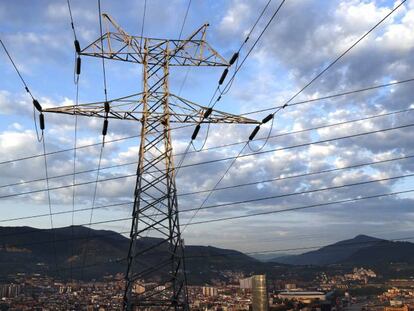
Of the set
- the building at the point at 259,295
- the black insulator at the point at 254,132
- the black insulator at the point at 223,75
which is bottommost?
the building at the point at 259,295

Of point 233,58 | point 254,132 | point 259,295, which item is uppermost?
point 233,58

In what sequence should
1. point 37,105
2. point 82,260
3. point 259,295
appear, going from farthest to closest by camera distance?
point 82,260, point 259,295, point 37,105

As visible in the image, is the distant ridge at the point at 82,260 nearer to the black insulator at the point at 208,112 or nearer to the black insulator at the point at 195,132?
the black insulator at the point at 195,132

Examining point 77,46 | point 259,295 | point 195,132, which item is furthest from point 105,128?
point 259,295

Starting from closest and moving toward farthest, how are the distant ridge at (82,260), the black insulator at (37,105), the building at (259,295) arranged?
the black insulator at (37,105), the building at (259,295), the distant ridge at (82,260)

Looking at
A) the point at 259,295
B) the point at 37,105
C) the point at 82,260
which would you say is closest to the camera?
the point at 37,105

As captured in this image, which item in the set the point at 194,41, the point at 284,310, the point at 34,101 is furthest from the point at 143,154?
the point at 284,310

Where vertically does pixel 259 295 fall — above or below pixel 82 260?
below

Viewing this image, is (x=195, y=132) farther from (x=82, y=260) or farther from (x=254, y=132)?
(x=82, y=260)

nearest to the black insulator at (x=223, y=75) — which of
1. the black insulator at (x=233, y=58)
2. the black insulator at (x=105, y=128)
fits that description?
the black insulator at (x=233, y=58)
